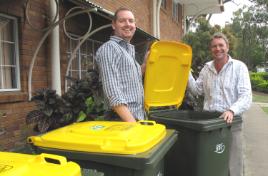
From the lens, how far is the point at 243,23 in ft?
166

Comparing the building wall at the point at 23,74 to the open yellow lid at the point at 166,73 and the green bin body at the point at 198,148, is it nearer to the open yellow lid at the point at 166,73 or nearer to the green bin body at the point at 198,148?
the open yellow lid at the point at 166,73

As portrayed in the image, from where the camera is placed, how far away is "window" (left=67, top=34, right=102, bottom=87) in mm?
6672

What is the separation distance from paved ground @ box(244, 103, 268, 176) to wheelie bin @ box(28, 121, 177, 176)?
4.06 meters

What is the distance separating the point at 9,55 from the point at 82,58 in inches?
91.1

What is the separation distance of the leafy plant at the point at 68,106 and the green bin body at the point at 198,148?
1287mm

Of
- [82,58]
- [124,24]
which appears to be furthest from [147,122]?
[82,58]

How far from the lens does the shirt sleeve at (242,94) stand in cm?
390

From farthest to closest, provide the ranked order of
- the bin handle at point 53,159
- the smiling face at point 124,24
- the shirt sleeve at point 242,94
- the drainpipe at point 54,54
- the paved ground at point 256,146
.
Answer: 1. the paved ground at point 256,146
2. the drainpipe at point 54,54
3. the shirt sleeve at point 242,94
4. the smiling face at point 124,24
5. the bin handle at point 53,159

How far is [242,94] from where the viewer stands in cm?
405

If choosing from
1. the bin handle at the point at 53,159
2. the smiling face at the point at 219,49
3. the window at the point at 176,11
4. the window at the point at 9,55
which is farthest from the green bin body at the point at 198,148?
the window at the point at 176,11

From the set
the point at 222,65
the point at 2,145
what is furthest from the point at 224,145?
the point at 2,145

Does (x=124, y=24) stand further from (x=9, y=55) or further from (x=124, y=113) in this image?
(x=9, y=55)

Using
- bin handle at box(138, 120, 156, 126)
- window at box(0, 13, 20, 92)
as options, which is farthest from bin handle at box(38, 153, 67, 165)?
window at box(0, 13, 20, 92)

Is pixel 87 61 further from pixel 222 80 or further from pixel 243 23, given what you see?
pixel 243 23
